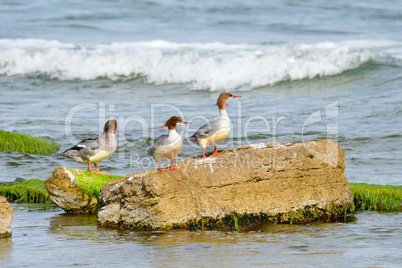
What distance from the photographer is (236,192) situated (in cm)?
677

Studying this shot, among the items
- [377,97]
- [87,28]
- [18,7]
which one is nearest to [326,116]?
[377,97]

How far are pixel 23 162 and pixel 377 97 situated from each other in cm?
933

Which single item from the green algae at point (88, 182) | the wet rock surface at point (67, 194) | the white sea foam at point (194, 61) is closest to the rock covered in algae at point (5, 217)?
the wet rock surface at point (67, 194)

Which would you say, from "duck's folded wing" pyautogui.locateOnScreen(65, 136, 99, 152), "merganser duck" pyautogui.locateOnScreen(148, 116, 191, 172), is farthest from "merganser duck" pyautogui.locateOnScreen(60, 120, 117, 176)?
"merganser duck" pyautogui.locateOnScreen(148, 116, 191, 172)

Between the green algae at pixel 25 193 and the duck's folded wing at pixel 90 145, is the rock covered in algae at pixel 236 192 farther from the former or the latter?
the green algae at pixel 25 193

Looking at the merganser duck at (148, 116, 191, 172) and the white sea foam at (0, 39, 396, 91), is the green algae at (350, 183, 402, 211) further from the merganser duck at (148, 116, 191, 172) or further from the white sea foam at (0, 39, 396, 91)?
the white sea foam at (0, 39, 396, 91)

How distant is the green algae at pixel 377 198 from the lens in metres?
7.54

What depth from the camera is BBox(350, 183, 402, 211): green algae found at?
7.54m

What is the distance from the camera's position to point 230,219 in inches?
262

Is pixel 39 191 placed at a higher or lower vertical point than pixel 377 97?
lower

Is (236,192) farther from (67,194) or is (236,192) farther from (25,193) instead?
(25,193)

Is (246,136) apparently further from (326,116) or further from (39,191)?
(39,191)

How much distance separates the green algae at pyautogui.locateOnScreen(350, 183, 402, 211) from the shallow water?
1.48 ft

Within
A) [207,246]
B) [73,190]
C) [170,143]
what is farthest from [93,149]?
[207,246]
